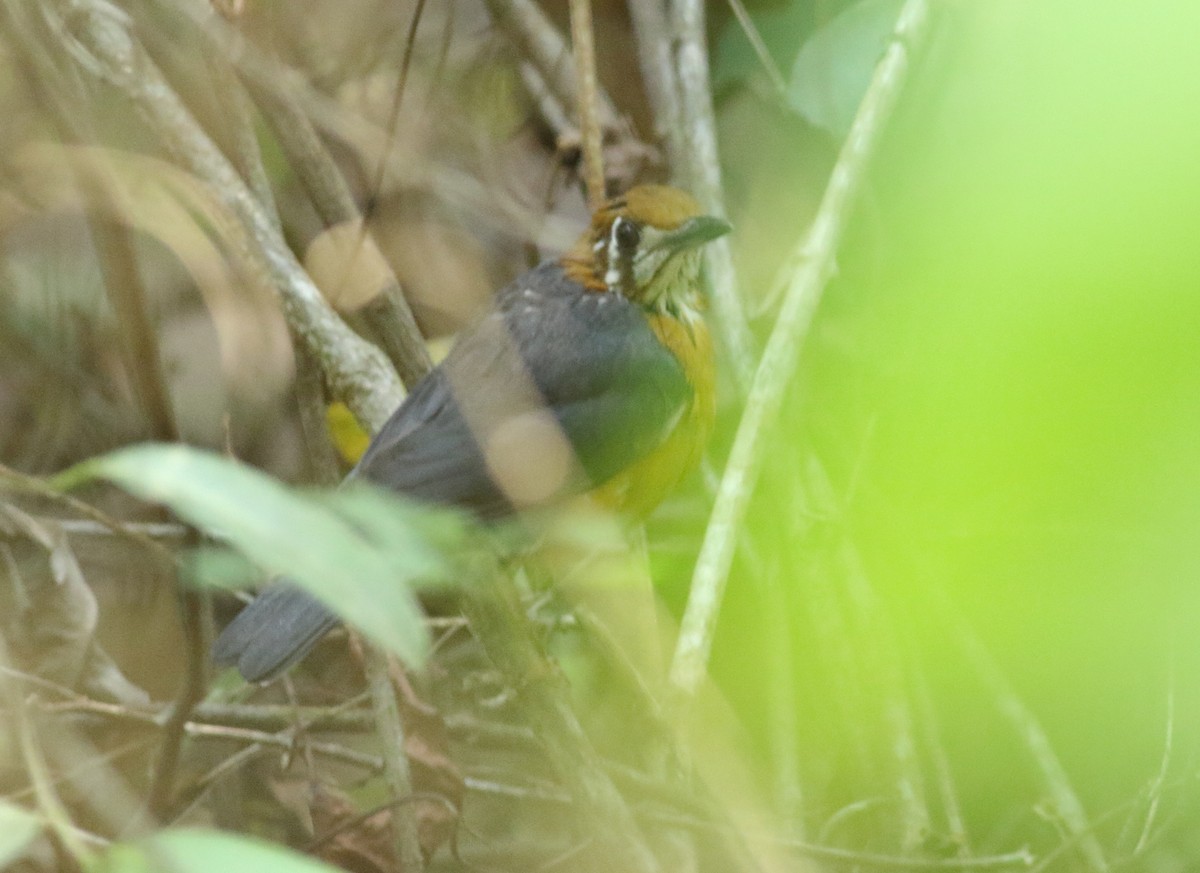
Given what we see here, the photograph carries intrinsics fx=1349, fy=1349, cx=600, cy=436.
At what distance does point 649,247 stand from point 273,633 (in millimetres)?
1182

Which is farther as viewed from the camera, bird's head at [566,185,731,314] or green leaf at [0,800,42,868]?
bird's head at [566,185,731,314]

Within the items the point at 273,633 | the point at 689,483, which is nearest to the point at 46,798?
the point at 273,633

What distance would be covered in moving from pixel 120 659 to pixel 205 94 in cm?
118

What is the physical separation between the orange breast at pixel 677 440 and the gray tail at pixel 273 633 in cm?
63

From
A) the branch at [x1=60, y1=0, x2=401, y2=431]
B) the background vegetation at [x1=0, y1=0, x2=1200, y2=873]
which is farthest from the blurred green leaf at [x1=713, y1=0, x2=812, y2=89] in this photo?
the branch at [x1=60, y1=0, x2=401, y2=431]

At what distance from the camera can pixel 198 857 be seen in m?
0.67

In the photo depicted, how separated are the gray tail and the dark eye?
1103 millimetres

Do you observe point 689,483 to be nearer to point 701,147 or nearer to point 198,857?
point 701,147

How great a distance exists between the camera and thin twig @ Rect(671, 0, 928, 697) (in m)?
2.12

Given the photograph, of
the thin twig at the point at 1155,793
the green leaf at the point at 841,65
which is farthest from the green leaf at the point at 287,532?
the green leaf at the point at 841,65

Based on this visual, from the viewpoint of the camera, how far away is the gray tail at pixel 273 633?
2049 millimetres

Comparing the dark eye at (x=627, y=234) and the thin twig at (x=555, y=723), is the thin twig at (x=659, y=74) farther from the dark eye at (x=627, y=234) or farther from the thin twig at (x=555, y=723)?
the thin twig at (x=555, y=723)

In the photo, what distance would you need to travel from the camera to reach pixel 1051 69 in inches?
41.8

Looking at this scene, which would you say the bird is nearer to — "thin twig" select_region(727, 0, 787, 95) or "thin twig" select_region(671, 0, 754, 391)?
"thin twig" select_region(671, 0, 754, 391)
